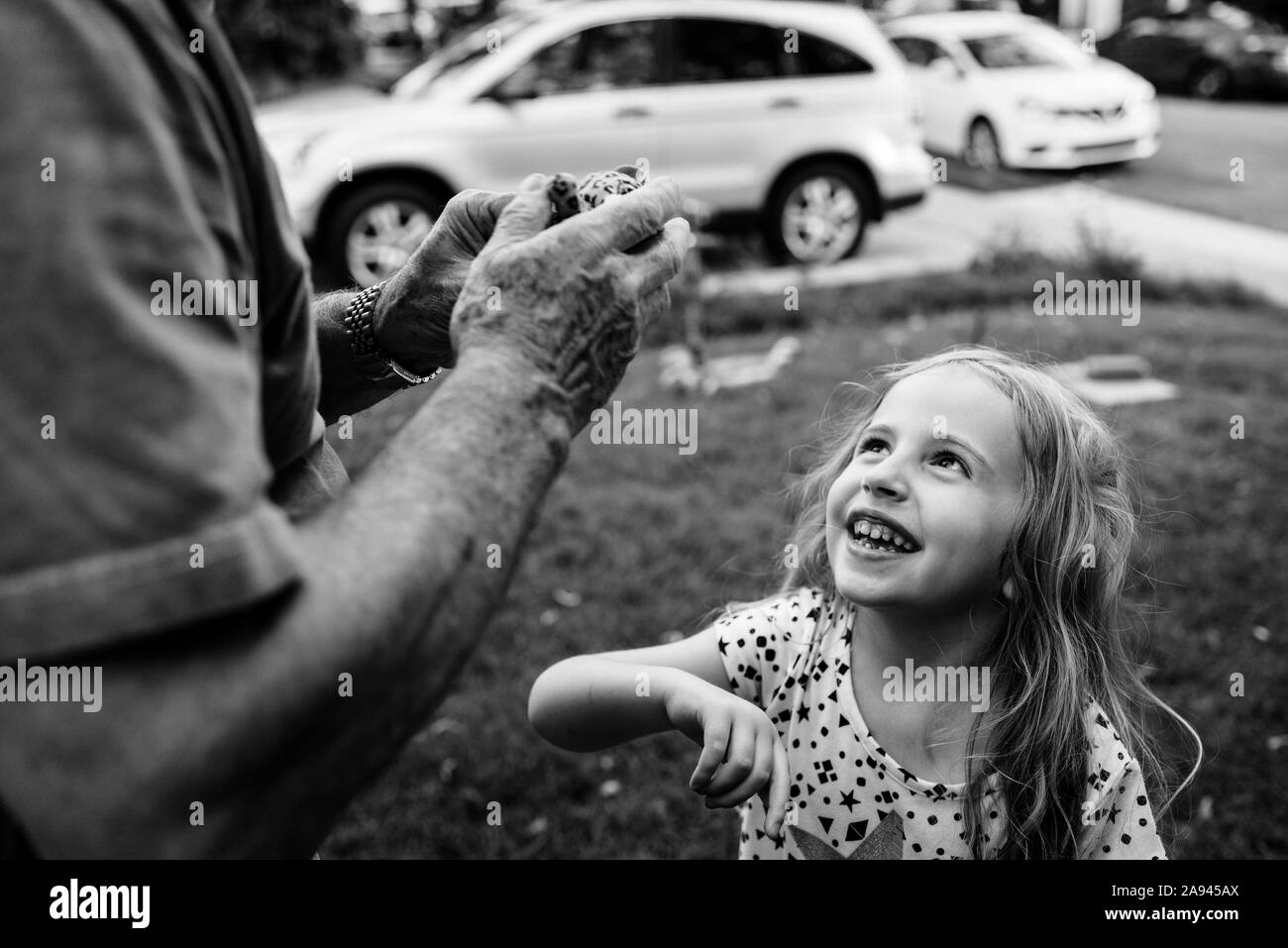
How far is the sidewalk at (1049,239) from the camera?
8.48 meters

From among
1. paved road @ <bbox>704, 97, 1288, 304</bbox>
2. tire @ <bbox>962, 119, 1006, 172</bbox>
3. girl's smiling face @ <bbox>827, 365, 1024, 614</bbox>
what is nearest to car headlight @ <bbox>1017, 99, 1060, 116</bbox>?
tire @ <bbox>962, 119, 1006, 172</bbox>

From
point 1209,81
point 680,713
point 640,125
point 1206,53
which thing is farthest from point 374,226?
point 1206,53

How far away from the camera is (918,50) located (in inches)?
559

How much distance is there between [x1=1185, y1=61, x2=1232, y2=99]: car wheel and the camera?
19.6 metres

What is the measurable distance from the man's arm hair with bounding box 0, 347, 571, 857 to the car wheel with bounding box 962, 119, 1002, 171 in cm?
1257

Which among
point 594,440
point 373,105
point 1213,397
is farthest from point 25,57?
point 373,105

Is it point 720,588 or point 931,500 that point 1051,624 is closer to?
point 931,500

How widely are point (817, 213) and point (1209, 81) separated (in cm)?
1400

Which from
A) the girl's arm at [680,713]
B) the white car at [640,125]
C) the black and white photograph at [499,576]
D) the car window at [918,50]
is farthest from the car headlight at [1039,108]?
the girl's arm at [680,713]

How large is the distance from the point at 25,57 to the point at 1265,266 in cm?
944

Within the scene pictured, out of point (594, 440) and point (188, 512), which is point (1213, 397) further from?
point (188, 512)

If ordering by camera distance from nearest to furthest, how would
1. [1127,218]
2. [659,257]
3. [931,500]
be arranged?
[659,257], [931,500], [1127,218]

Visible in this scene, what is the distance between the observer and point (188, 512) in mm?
866

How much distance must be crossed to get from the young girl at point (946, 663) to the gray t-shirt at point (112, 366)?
83 centimetres
